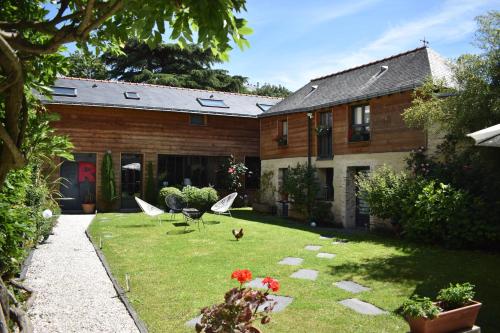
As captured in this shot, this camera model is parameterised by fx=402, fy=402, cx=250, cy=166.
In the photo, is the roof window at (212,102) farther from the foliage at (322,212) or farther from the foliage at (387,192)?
the foliage at (387,192)

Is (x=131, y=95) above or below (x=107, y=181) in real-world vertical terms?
above

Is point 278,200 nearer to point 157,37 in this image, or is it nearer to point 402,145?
point 402,145

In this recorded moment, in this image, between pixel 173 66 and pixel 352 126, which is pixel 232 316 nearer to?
pixel 352 126

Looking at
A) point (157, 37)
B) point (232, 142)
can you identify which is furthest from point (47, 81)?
point (232, 142)

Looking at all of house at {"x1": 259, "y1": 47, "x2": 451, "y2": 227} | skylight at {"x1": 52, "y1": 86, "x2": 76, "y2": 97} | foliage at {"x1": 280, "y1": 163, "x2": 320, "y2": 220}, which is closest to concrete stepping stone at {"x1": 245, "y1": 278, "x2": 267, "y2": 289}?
house at {"x1": 259, "y1": 47, "x2": 451, "y2": 227}

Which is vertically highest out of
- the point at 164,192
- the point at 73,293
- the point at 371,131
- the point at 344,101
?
the point at 344,101

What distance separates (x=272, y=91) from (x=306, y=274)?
35184 millimetres

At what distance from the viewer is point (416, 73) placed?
12.6m

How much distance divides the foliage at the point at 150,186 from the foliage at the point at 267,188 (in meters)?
4.95

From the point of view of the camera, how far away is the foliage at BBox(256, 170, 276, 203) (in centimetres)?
Result: 1844

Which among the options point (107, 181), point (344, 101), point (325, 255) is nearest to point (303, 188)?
point (344, 101)

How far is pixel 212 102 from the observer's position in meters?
21.1

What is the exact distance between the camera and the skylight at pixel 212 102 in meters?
20.6

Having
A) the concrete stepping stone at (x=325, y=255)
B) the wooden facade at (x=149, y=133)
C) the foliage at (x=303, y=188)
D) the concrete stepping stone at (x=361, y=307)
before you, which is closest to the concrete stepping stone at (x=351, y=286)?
the concrete stepping stone at (x=361, y=307)
